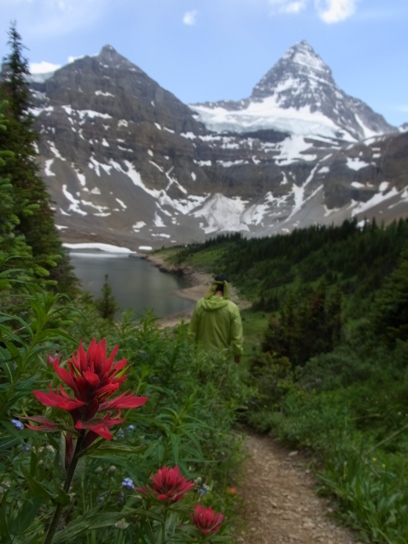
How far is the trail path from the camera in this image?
3.53 metres

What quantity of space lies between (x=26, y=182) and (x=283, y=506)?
23.6 ft

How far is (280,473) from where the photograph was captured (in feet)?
17.0

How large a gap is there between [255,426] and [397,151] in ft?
680

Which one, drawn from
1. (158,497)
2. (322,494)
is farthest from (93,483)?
(322,494)

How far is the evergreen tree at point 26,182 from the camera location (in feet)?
20.2

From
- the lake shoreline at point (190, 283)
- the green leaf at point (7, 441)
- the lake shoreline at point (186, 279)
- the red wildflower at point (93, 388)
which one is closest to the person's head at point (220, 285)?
the green leaf at point (7, 441)

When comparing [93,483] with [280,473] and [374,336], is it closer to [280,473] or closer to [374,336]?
[280,473]

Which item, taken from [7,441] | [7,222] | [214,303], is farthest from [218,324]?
[7,441]

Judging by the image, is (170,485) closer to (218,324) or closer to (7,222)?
(7,222)

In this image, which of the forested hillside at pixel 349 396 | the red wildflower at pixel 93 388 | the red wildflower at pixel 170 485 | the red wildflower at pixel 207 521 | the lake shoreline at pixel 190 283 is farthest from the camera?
the lake shoreline at pixel 190 283

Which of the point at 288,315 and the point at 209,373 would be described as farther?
the point at 288,315

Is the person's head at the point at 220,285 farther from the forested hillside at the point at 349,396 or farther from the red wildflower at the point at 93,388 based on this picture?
the red wildflower at the point at 93,388

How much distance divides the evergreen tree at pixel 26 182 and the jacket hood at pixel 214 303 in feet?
6.98

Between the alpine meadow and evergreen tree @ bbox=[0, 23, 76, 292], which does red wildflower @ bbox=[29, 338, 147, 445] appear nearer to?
the alpine meadow
